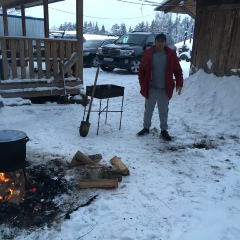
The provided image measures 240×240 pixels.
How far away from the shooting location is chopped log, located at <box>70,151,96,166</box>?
4297 millimetres

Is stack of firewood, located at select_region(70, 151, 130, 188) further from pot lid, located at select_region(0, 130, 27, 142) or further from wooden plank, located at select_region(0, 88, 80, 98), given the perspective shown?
wooden plank, located at select_region(0, 88, 80, 98)

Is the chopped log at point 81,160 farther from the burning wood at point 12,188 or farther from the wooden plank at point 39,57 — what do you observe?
the wooden plank at point 39,57

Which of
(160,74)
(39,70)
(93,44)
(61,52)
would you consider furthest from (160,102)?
(93,44)

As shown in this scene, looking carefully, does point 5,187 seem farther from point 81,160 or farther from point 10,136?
point 81,160

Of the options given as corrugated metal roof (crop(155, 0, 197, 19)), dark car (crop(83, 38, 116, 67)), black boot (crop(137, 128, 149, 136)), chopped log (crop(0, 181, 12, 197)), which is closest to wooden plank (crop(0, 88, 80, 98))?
black boot (crop(137, 128, 149, 136))

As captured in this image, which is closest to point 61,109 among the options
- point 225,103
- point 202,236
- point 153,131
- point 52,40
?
point 52,40

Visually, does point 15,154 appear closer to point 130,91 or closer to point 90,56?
point 130,91

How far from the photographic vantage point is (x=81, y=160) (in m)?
4.36

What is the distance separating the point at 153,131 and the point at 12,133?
10.6 ft

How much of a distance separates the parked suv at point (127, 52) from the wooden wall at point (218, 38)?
4.70m

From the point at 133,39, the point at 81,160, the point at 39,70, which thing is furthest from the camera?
the point at 133,39

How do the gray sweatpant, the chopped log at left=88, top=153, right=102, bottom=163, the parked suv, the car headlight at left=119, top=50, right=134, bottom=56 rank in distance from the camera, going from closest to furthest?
the chopped log at left=88, top=153, right=102, bottom=163 → the gray sweatpant → the car headlight at left=119, top=50, right=134, bottom=56 → the parked suv

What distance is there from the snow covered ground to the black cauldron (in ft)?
2.83

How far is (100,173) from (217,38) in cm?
640
